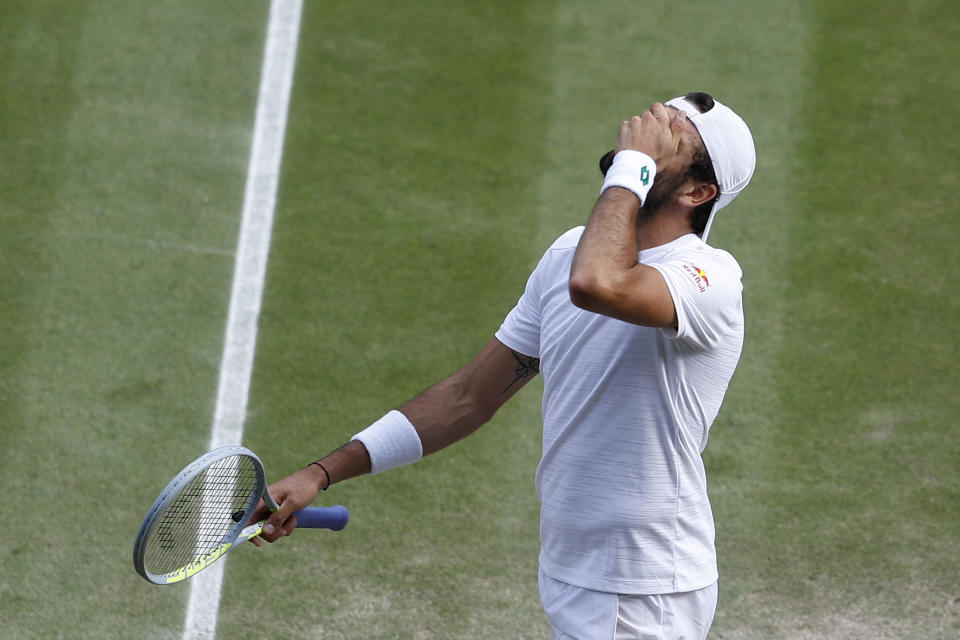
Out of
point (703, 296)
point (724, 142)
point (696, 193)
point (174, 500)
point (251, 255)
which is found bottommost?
point (251, 255)

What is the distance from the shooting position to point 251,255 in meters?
7.04

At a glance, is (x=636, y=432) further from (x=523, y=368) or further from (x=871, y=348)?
(x=871, y=348)

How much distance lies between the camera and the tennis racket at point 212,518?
12.4 feet

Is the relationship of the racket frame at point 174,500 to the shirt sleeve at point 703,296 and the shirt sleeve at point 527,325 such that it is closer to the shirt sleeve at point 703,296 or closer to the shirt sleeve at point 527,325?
the shirt sleeve at point 527,325

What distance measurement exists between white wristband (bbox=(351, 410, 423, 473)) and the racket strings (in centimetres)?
41

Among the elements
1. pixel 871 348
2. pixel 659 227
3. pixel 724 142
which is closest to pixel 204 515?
pixel 659 227

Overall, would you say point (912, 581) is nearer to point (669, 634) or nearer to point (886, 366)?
point (886, 366)

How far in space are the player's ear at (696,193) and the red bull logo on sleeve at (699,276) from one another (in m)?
0.29

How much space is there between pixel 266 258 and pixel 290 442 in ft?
4.22

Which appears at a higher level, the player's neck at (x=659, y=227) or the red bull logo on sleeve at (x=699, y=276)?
the player's neck at (x=659, y=227)

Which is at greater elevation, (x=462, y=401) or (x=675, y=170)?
(x=675, y=170)

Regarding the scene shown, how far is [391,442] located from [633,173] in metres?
1.25

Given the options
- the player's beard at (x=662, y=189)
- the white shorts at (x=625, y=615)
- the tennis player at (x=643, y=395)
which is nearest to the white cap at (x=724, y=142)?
the tennis player at (x=643, y=395)

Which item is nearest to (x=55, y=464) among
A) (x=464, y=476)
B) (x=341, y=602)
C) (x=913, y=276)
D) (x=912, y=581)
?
(x=341, y=602)
